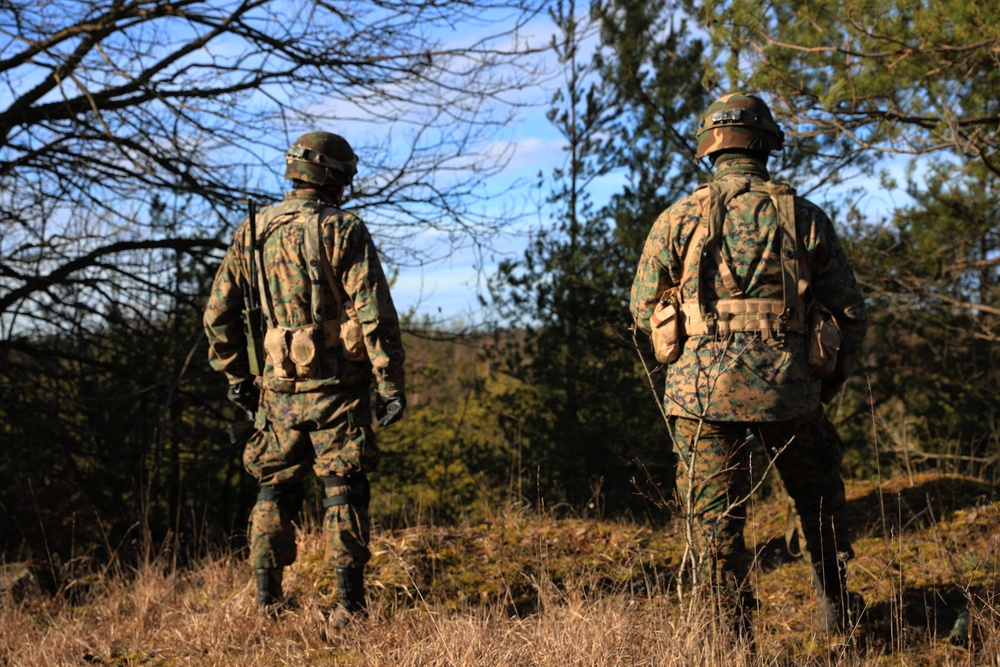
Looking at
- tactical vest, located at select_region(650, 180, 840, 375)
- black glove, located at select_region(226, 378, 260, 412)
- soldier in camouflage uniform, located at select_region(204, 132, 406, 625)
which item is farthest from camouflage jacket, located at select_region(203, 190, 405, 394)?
tactical vest, located at select_region(650, 180, 840, 375)

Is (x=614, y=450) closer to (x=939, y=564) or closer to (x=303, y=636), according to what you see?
(x=939, y=564)

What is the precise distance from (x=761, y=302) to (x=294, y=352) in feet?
6.16

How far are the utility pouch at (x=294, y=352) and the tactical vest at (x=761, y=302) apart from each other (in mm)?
1459

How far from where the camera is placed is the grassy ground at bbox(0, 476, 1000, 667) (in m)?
2.88

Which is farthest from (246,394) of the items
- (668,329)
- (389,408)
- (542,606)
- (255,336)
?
(668,329)

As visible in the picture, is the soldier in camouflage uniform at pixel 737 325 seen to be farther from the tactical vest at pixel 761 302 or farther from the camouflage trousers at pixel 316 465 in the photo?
the camouflage trousers at pixel 316 465

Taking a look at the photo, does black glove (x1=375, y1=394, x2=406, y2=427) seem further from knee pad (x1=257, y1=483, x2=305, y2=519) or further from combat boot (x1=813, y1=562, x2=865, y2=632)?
combat boot (x1=813, y1=562, x2=865, y2=632)

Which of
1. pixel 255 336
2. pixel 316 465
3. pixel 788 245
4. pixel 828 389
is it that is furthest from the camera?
pixel 255 336

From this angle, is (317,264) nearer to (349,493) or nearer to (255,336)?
(255,336)

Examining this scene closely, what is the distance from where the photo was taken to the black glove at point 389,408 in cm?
368

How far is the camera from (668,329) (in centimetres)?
338

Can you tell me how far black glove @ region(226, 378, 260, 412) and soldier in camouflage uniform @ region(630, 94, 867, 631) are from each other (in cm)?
184

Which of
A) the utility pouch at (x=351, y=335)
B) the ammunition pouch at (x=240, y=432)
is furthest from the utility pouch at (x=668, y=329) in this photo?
the ammunition pouch at (x=240, y=432)

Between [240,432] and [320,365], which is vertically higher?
[320,365]
